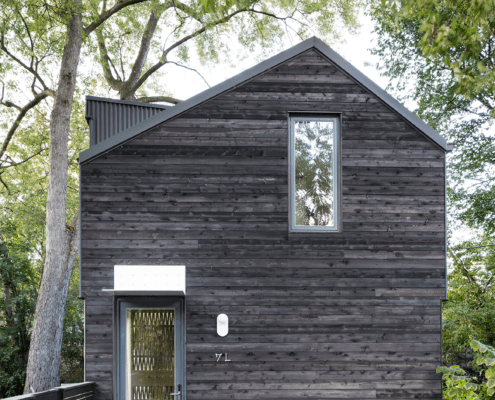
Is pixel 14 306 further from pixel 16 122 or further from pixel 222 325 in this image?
pixel 222 325

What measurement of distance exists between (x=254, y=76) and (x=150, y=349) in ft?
12.6

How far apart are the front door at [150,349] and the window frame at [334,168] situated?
74.5 inches

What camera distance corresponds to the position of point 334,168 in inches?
237

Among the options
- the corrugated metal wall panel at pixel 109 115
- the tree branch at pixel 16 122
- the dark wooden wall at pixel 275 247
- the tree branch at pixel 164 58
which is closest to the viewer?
the dark wooden wall at pixel 275 247

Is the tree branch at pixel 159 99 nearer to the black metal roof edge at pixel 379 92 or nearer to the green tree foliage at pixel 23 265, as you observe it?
the green tree foliage at pixel 23 265

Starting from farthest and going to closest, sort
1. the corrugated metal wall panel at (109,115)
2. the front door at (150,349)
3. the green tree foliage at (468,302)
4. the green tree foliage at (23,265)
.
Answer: the green tree foliage at (23,265) → the green tree foliage at (468,302) → the corrugated metal wall panel at (109,115) → the front door at (150,349)

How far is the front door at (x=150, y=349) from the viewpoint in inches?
219

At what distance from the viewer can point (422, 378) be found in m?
5.70

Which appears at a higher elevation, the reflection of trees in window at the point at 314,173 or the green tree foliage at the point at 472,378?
the reflection of trees in window at the point at 314,173

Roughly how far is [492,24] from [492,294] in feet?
27.1

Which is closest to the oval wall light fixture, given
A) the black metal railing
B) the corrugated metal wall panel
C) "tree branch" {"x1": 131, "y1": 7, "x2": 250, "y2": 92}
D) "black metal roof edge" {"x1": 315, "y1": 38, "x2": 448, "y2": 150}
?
the black metal railing

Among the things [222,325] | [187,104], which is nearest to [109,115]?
[187,104]

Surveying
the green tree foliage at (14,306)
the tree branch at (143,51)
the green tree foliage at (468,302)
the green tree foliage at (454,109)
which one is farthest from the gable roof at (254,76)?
the green tree foliage at (14,306)

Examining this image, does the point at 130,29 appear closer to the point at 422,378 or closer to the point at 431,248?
the point at 431,248
